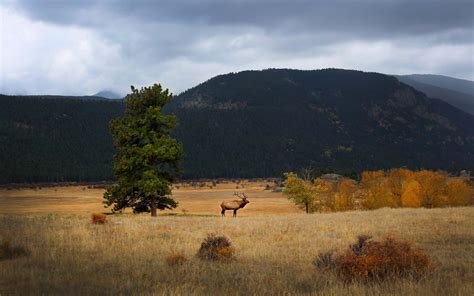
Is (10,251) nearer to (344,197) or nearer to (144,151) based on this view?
(144,151)

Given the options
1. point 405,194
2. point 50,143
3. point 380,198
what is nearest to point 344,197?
point 380,198

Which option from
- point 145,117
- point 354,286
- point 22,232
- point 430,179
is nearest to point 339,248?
point 354,286

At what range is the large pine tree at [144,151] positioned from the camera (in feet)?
117

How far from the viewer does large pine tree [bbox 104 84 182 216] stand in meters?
35.8

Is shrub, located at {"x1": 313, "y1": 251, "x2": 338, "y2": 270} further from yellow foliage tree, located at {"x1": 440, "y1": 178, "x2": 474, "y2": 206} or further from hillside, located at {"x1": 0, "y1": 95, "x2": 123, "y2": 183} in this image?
hillside, located at {"x1": 0, "y1": 95, "x2": 123, "y2": 183}

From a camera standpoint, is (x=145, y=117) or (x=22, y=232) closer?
(x=22, y=232)

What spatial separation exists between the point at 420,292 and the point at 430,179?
66.3 metres

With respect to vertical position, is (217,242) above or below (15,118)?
below

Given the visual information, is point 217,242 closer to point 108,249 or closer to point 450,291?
point 108,249

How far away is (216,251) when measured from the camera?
1480 cm

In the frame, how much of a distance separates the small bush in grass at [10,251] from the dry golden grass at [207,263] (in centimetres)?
31

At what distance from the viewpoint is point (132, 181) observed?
1438 inches

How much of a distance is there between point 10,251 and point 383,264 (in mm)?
10352

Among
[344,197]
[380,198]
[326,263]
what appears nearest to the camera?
[326,263]
